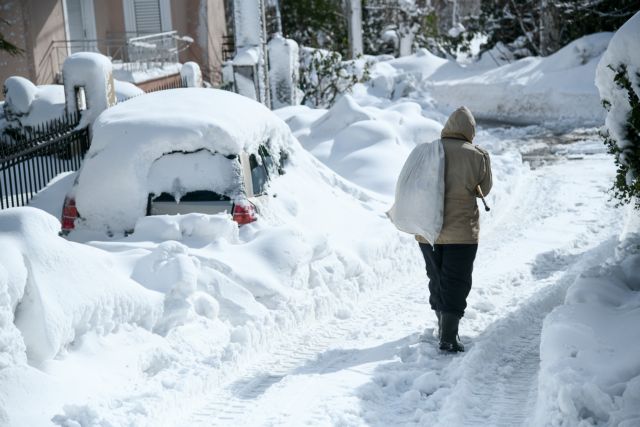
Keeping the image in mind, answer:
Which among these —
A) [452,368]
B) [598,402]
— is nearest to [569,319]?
[452,368]

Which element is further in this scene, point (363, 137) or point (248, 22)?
point (248, 22)

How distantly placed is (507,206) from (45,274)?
7679mm

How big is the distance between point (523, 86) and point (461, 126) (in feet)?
62.4

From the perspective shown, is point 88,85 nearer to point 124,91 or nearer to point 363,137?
point 124,91

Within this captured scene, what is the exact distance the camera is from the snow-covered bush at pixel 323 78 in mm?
21297

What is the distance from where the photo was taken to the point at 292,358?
6859 mm

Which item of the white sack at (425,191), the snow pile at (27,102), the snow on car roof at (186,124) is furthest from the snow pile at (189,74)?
the white sack at (425,191)

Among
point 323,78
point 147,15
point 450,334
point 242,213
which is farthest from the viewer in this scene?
point 147,15

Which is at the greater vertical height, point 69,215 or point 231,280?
point 69,215

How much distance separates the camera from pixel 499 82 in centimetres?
2650

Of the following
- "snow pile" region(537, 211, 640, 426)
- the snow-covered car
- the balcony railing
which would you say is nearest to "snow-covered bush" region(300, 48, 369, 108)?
the balcony railing

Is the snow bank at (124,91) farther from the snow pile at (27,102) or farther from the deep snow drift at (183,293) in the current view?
the deep snow drift at (183,293)

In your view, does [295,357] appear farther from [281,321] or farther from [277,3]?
[277,3]

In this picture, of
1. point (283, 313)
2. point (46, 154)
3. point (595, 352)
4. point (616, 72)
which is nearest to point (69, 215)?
point (283, 313)
